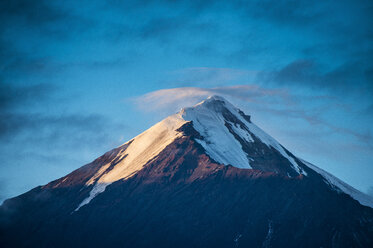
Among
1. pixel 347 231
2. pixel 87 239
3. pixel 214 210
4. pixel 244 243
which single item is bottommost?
pixel 347 231

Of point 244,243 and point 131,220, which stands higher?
point 131,220

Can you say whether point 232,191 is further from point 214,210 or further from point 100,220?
point 100,220

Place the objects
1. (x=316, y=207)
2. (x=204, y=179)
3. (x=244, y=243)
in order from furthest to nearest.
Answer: (x=204, y=179), (x=316, y=207), (x=244, y=243)

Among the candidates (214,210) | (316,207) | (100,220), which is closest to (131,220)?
(100,220)

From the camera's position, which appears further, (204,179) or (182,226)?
(204,179)

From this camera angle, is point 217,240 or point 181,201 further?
point 181,201

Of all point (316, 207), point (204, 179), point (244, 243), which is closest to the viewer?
point (244, 243)

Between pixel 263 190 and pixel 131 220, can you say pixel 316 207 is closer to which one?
pixel 263 190

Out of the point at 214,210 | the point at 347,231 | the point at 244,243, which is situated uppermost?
the point at 214,210

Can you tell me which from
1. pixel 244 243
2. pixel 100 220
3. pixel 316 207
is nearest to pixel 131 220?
pixel 100 220
